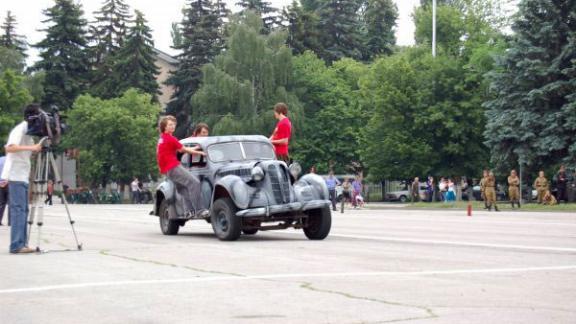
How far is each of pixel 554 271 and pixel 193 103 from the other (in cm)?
6609

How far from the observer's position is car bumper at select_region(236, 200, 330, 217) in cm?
1583

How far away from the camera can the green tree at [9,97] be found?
73250 millimetres

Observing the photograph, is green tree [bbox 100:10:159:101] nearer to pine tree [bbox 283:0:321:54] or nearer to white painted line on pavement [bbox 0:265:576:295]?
pine tree [bbox 283:0:321:54]

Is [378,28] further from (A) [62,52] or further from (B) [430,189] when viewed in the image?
(B) [430,189]

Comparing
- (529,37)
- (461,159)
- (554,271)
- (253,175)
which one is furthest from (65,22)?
(554,271)

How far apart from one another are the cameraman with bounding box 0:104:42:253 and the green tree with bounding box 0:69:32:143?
61.5 meters

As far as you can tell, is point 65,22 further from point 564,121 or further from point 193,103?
point 564,121

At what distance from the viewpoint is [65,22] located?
8300 cm

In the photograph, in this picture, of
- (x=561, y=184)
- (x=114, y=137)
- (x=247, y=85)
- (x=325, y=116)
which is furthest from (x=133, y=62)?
(x=561, y=184)

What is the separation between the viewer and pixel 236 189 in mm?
15977

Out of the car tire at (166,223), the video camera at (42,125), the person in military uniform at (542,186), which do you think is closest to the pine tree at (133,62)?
the person in military uniform at (542,186)

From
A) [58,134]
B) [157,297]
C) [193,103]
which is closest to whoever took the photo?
[157,297]

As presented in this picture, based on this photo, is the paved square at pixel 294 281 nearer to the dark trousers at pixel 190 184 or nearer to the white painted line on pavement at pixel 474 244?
the white painted line on pavement at pixel 474 244

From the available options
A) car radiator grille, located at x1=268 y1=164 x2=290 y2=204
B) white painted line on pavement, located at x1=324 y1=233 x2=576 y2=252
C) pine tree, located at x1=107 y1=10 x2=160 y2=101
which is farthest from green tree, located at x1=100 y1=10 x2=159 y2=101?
car radiator grille, located at x1=268 y1=164 x2=290 y2=204
